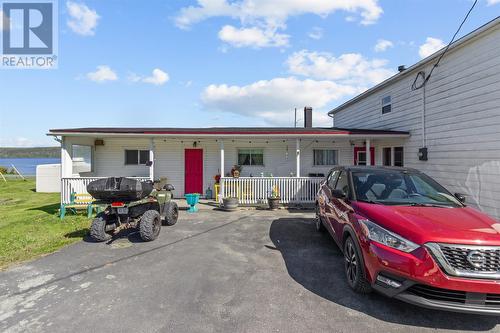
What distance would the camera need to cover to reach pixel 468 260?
263 centimetres

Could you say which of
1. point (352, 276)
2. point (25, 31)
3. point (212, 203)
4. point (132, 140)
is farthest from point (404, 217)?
point (25, 31)

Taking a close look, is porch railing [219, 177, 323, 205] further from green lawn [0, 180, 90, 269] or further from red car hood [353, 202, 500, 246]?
red car hood [353, 202, 500, 246]

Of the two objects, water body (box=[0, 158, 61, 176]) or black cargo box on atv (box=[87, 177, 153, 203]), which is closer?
black cargo box on atv (box=[87, 177, 153, 203])

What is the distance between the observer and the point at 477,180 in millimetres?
6910

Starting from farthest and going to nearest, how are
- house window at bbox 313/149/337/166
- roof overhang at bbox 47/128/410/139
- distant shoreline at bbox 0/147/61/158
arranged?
distant shoreline at bbox 0/147/61/158 < house window at bbox 313/149/337/166 < roof overhang at bbox 47/128/410/139

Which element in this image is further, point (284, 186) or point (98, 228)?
point (284, 186)

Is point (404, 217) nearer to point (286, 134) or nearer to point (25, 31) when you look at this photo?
point (286, 134)

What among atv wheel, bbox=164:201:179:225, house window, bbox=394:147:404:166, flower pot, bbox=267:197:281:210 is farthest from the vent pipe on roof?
atv wheel, bbox=164:201:179:225

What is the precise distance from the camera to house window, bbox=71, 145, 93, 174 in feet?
37.1

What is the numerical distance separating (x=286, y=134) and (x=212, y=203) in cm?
404

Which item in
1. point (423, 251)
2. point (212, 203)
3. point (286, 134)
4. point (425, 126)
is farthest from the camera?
point (212, 203)

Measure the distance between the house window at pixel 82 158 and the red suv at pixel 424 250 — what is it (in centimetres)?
1147

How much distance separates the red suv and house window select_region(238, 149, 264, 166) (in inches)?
334

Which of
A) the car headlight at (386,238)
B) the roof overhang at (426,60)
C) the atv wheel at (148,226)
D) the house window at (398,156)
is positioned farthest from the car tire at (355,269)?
the house window at (398,156)
